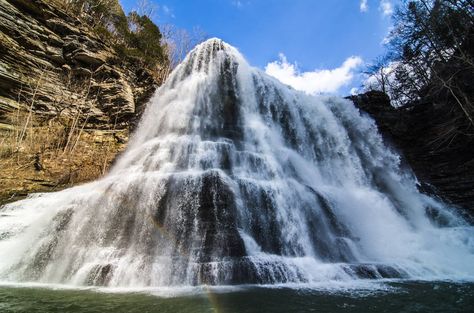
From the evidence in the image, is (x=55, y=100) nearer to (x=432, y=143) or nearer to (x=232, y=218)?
(x=232, y=218)

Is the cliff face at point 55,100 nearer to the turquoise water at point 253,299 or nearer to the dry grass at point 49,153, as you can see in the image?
the dry grass at point 49,153

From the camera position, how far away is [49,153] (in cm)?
1545

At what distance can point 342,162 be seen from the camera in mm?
15414

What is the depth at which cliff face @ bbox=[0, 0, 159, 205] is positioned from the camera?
14.3 meters

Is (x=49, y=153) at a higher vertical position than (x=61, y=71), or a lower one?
lower

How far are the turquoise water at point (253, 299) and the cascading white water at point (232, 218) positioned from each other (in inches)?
37.7

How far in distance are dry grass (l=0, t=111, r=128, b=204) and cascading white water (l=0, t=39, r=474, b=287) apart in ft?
5.59

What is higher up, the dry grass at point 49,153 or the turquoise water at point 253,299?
the dry grass at point 49,153

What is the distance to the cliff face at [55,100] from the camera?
1434cm

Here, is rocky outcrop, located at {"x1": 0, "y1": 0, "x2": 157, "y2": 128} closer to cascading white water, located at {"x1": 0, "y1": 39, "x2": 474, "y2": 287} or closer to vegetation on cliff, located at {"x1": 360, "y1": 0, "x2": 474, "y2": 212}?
cascading white water, located at {"x1": 0, "y1": 39, "x2": 474, "y2": 287}

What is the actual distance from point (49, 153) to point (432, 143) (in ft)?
65.1

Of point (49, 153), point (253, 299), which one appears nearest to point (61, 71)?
point (49, 153)

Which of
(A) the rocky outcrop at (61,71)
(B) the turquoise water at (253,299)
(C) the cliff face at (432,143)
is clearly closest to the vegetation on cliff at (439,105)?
(C) the cliff face at (432,143)

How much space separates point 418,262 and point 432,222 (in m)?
5.20
